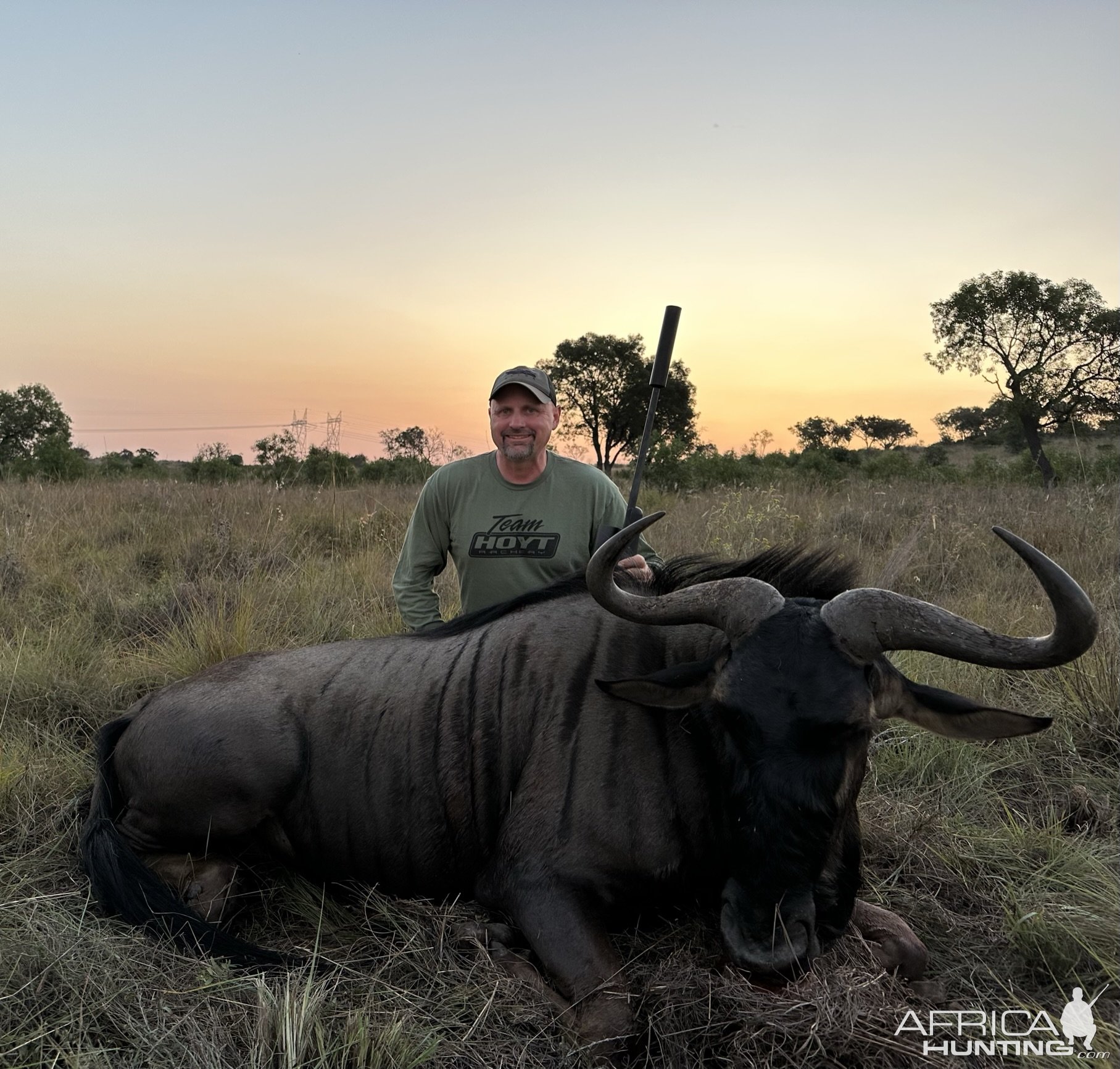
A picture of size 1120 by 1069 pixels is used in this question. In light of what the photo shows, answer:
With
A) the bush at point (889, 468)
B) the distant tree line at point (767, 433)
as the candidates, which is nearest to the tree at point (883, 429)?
the distant tree line at point (767, 433)

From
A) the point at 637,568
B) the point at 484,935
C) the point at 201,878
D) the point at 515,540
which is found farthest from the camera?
the point at 515,540

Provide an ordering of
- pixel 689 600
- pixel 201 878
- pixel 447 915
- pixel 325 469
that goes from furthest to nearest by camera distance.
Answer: pixel 325 469 < pixel 201 878 < pixel 447 915 < pixel 689 600

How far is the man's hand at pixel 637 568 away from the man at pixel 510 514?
706mm

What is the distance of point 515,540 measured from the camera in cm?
454

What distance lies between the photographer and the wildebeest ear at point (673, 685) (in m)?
2.70

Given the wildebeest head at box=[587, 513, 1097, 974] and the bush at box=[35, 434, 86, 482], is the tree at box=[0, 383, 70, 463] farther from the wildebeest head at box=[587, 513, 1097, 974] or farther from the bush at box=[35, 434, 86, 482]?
the wildebeest head at box=[587, 513, 1097, 974]

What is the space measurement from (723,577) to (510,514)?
1786 millimetres

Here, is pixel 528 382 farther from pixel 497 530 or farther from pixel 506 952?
pixel 506 952

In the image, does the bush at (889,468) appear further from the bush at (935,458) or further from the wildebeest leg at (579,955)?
the wildebeest leg at (579,955)

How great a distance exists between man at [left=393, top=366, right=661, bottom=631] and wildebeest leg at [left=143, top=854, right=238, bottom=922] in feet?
5.24

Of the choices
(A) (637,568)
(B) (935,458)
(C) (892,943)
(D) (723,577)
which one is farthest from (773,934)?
(B) (935,458)

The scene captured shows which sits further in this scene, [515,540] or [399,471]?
[399,471]

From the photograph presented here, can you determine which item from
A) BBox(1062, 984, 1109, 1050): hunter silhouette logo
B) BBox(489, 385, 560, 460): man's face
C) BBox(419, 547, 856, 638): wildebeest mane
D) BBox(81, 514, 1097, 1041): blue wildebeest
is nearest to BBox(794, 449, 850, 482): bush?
BBox(489, 385, 560, 460): man's face

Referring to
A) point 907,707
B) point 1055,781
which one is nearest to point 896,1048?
point 907,707
